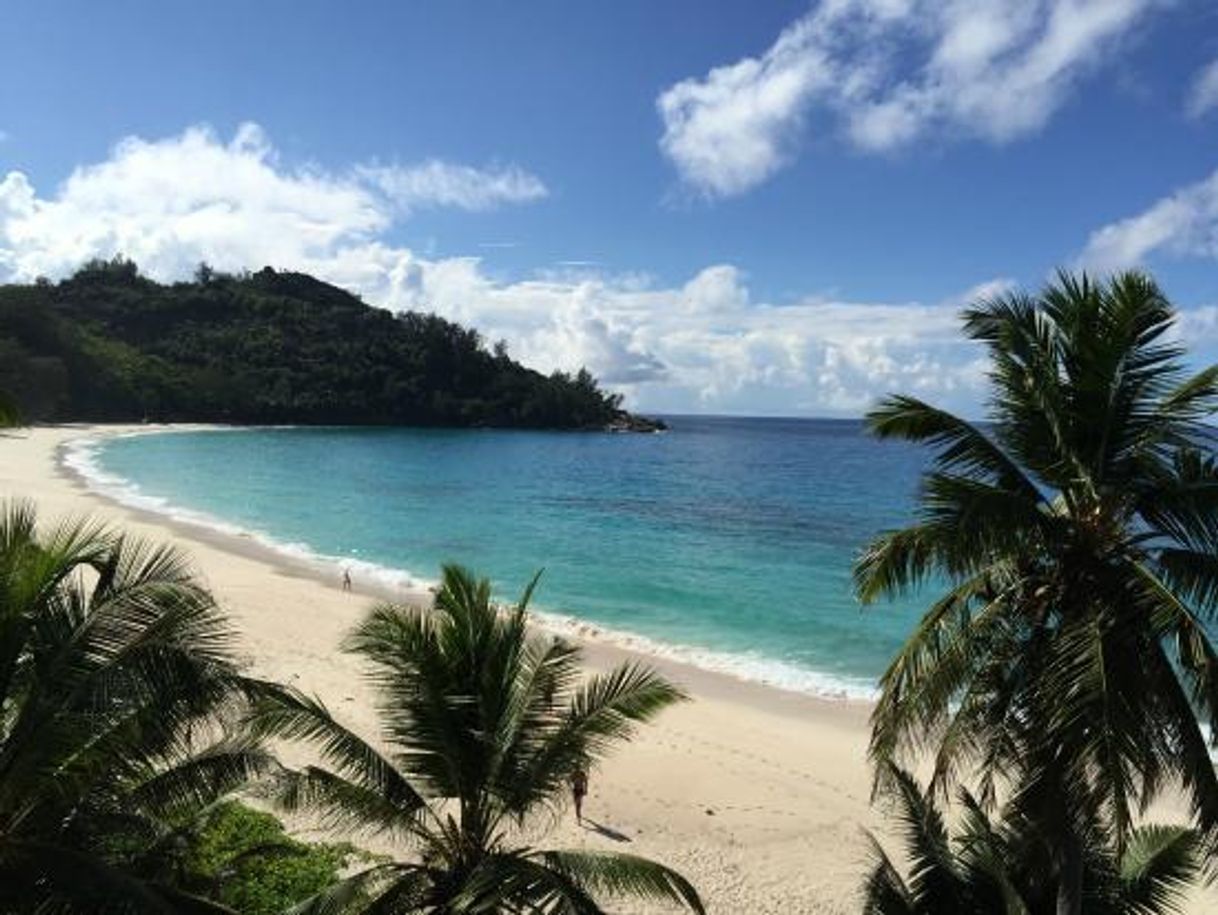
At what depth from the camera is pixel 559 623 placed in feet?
99.3

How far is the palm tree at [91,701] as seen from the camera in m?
5.89

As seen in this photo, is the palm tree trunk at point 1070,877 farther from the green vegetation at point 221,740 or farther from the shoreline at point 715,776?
the shoreline at point 715,776

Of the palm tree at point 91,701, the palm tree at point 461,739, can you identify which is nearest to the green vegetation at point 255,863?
the palm tree at point 461,739

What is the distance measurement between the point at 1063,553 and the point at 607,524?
1795 inches

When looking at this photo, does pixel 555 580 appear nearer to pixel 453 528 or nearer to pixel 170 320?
pixel 453 528

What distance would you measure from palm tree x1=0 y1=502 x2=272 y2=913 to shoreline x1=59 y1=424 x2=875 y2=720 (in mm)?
5120

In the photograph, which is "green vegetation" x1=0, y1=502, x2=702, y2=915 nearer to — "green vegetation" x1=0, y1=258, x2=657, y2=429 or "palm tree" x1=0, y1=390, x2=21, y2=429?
"palm tree" x1=0, y1=390, x2=21, y2=429

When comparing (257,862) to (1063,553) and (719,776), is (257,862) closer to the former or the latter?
(1063,553)

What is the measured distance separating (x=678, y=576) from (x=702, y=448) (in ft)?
321

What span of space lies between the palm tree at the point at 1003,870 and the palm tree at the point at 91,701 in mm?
5505

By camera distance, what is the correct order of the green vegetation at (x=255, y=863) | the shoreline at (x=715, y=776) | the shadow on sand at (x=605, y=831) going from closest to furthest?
the green vegetation at (x=255, y=863) → the shoreline at (x=715, y=776) → the shadow on sand at (x=605, y=831)

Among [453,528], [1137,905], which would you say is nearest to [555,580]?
[453,528]

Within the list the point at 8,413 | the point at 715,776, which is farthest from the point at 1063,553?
the point at 715,776

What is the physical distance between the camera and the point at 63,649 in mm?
6238
